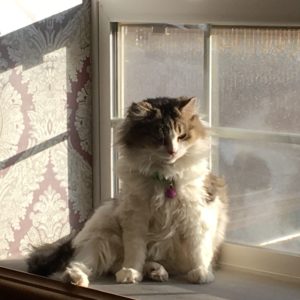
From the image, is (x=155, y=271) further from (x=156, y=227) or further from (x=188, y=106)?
(x=188, y=106)

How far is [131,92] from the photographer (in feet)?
5.82

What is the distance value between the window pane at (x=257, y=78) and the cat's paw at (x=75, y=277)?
449 millimetres

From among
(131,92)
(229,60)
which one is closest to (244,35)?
(229,60)

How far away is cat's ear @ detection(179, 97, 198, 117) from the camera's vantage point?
152 centimetres

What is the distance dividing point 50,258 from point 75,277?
17 centimetres

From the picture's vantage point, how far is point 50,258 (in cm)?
162

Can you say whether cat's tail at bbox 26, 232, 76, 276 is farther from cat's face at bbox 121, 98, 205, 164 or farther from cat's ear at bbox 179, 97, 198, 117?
cat's ear at bbox 179, 97, 198, 117

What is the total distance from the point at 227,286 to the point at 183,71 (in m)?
0.49

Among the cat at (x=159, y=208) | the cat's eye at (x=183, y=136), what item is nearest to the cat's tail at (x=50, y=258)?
the cat at (x=159, y=208)

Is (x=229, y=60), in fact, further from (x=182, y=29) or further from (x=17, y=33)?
(x=17, y=33)

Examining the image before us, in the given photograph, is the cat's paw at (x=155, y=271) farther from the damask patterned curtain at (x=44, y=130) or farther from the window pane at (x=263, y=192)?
the damask patterned curtain at (x=44, y=130)

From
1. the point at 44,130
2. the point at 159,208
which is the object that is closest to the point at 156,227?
the point at 159,208

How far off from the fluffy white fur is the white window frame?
3.9 inches

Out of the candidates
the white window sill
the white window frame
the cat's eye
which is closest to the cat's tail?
the white window sill
